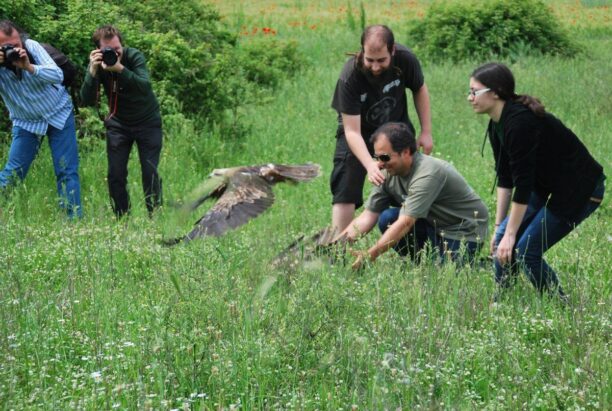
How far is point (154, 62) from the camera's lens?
32.5 feet

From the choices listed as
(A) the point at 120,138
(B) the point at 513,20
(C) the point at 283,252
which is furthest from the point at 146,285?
(B) the point at 513,20

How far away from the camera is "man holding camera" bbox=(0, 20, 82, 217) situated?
6.80 meters

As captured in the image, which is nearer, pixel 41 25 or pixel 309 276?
pixel 309 276

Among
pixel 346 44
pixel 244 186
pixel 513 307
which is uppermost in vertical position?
pixel 244 186

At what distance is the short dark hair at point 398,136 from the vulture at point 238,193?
1.55ft

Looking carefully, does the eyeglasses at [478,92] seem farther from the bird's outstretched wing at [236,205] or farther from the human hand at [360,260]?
the bird's outstretched wing at [236,205]

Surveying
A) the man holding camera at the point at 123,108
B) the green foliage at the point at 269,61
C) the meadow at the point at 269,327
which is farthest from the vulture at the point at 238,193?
the green foliage at the point at 269,61

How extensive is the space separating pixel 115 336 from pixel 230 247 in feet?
5.20

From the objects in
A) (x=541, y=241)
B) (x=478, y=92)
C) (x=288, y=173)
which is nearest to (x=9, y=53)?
(x=288, y=173)

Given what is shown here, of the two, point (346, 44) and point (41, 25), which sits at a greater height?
point (41, 25)

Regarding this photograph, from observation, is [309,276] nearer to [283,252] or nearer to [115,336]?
[283,252]

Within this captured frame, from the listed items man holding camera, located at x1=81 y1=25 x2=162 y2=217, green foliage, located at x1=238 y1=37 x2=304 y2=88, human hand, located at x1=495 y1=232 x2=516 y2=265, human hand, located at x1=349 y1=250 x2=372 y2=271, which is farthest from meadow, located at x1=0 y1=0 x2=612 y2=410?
green foliage, located at x1=238 y1=37 x2=304 y2=88

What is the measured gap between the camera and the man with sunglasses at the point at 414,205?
5293mm

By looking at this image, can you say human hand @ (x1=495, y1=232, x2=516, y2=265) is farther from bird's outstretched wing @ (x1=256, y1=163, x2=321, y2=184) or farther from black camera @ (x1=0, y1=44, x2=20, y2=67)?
black camera @ (x1=0, y1=44, x2=20, y2=67)
